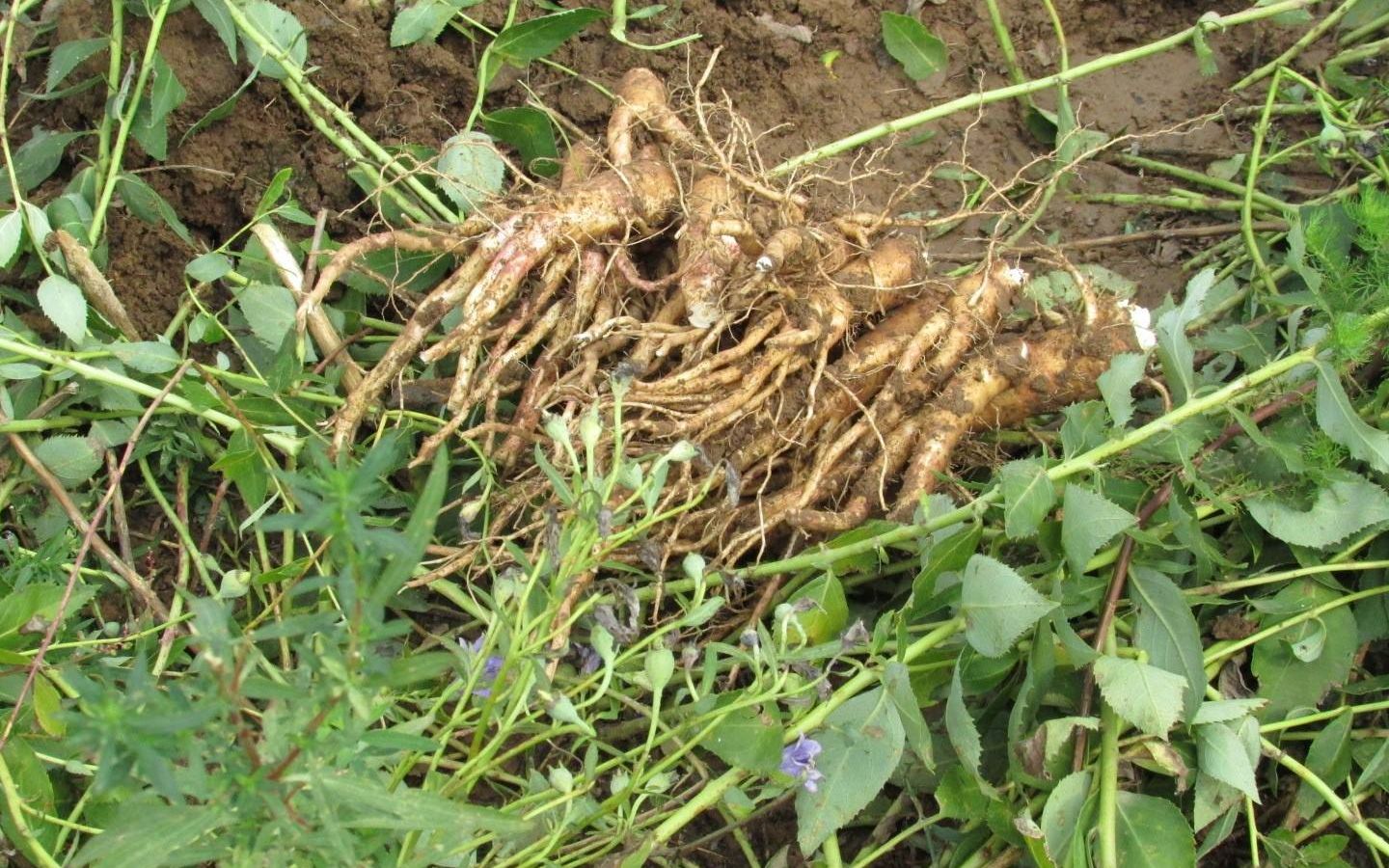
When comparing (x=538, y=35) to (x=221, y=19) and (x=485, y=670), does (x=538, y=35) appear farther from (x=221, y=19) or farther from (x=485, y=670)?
(x=485, y=670)

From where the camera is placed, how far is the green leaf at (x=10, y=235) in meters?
1.43

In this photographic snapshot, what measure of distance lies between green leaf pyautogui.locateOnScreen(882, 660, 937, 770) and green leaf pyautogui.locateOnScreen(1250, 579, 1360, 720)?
451mm

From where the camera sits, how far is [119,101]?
1.55 m

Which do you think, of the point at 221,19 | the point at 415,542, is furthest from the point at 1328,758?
the point at 221,19

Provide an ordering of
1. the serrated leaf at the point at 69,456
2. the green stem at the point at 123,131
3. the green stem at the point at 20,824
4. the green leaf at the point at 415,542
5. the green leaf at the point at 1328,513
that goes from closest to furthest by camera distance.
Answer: the green leaf at the point at 415,542
the green stem at the point at 20,824
the green leaf at the point at 1328,513
the serrated leaf at the point at 69,456
the green stem at the point at 123,131

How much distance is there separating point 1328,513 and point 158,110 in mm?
1505

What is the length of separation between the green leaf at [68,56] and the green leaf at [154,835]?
1.11 meters

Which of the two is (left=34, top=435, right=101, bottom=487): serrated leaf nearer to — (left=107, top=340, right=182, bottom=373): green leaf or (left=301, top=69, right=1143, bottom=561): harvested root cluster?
(left=107, top=340, right=182, bottom=373): green leaf

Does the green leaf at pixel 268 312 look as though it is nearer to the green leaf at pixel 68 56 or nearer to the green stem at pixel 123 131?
the green stem at pixel 123 131

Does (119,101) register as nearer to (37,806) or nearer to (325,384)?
(325,384)

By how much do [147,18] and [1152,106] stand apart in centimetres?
156

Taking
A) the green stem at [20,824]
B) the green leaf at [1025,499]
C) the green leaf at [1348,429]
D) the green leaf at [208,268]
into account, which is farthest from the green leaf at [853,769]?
the green leaf at [208,268]

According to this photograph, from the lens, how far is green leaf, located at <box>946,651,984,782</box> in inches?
47.4

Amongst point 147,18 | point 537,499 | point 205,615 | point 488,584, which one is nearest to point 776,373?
point 537,499
